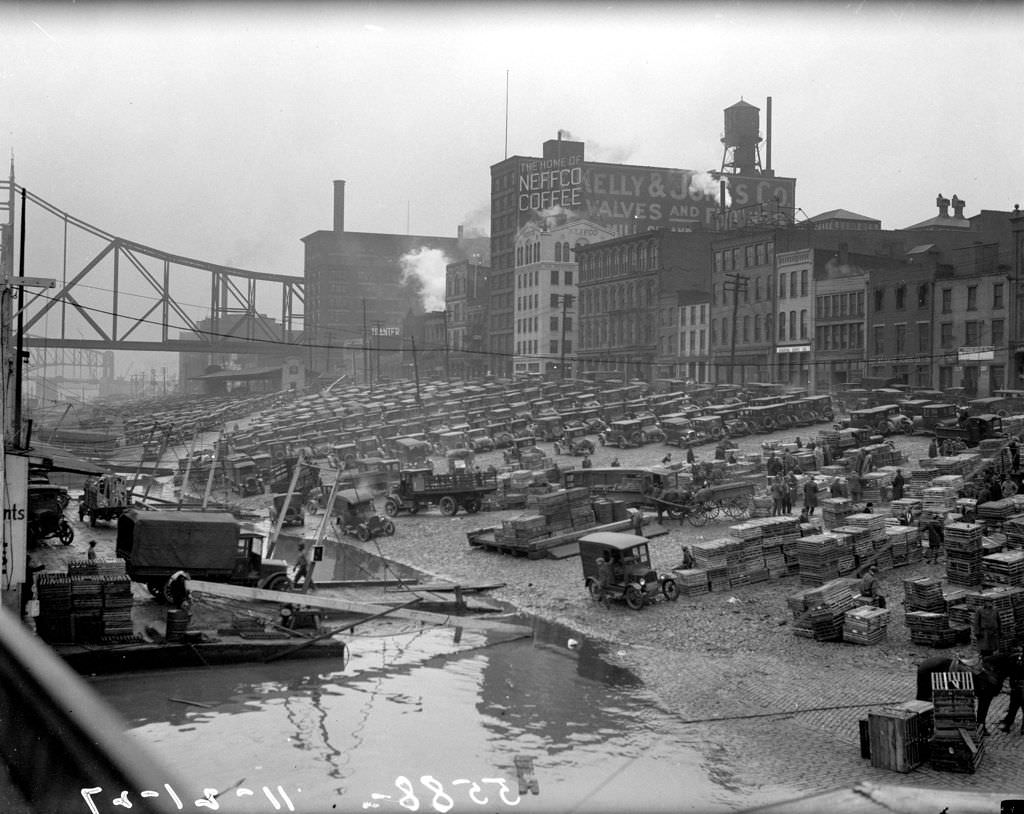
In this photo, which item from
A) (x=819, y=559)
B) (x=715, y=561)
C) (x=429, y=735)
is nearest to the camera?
(x=429, y=735)

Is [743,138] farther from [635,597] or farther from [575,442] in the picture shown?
[635,597]

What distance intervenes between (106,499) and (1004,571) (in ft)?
114

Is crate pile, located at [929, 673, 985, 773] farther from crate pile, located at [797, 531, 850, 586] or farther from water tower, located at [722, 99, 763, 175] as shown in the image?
water tower, located at [722, 99, 763, 175]

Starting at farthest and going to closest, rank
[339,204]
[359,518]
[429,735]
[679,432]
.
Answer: [339,204] → [679,432] → [359,518] → [429,735]

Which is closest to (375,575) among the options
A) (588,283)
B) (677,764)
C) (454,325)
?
(677,764)

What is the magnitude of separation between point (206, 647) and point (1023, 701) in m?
15.1

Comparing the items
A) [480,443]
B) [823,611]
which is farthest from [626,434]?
[823,611]

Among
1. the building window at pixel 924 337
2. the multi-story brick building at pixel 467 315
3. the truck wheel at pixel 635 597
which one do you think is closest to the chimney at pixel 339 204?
the multi-story brick building at pixel 467 315

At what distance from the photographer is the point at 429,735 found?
1552 cm

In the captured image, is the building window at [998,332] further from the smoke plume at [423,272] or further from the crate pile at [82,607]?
the smoke plume at [423,272]

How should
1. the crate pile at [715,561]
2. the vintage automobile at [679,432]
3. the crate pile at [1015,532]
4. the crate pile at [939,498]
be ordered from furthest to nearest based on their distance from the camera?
the vintage automobile at [679,432], the crate pile at [939,498], the crate pile at [715,561], the crate pile at [1015,532]

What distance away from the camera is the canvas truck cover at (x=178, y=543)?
25016mm

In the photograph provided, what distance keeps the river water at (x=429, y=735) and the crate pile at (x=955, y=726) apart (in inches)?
106

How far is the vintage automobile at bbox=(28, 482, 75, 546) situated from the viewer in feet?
110
